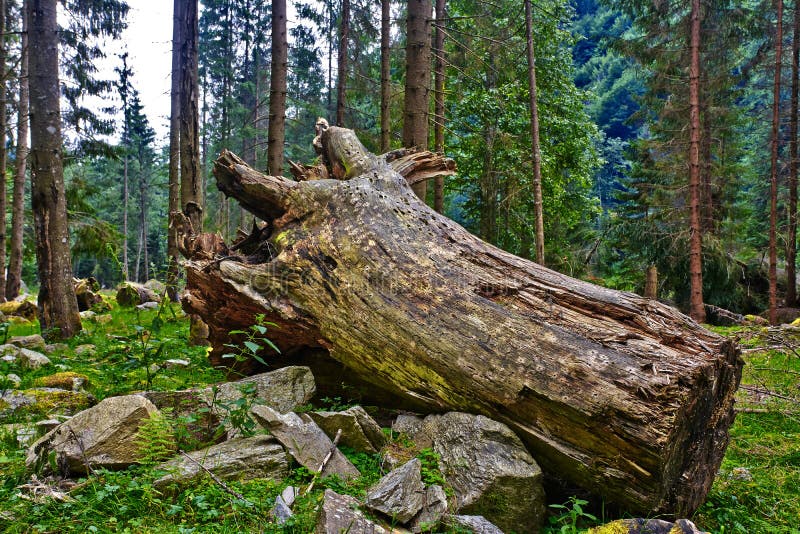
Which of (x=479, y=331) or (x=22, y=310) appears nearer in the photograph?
(x=479, y=331)

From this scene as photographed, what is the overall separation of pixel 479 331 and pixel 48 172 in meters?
7.77

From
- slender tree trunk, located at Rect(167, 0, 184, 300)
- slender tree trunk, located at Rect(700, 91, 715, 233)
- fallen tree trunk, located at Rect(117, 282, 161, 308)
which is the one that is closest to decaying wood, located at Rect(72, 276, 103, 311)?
fallen tree trunk, located at Rect(117, 282, 161, 308)

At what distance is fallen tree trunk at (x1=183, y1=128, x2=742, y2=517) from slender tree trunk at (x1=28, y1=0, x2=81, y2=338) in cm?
464

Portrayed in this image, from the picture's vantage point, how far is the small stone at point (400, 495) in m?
2.76

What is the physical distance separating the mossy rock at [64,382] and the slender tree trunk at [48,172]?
340cm

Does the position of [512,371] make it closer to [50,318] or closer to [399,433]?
[399,433]

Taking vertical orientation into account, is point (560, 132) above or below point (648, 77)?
below

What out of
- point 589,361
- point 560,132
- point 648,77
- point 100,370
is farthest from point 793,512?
point 648,77

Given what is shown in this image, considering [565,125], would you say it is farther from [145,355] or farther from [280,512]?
[280,512]

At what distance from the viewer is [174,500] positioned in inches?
113

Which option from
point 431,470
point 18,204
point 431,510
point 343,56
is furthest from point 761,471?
point 18,204

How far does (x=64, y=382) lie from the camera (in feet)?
17.2

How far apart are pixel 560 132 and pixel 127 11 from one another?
1314 centimetres

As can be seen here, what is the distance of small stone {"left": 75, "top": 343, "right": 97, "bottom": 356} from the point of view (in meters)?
7.00
